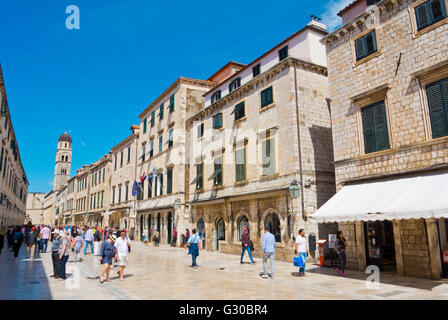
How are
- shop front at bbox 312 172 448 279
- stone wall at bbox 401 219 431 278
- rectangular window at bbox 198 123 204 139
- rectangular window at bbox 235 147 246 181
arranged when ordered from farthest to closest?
rectangular window at bbox 198 123 204 139 → rectangular window at bbox 235 147 246 181 → stone wall at bbox 401 219 431 278 → shop front at bbox 312 172 448 279

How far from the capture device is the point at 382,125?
1177 centimetres

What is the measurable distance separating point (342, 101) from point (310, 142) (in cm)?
372

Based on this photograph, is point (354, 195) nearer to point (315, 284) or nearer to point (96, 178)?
point (315, 284)

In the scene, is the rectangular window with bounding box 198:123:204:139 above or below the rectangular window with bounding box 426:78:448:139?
above

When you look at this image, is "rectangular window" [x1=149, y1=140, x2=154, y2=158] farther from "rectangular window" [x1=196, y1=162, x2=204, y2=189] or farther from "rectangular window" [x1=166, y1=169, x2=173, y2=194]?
"rectangular window" [x1=196, y1=162, x2=204, y2=189]

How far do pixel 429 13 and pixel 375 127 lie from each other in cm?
401

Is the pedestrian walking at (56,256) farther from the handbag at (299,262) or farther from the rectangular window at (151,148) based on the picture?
the rectangular window at (151,148)

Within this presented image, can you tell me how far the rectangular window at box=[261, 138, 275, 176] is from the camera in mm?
17484

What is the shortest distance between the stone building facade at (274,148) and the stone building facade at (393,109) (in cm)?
296

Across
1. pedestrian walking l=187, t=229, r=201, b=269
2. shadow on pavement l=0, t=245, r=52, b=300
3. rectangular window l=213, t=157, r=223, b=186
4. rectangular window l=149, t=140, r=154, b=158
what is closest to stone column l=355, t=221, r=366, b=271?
pedestrian walking l=187, t=229, r=201, b=269

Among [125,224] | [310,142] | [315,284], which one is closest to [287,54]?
[310,142]

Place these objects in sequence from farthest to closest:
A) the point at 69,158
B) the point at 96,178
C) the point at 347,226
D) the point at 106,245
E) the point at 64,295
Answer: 1. the point at 69,158
2. the point at 96,178
3. the point at 347,226
4. the point at 106,245
5. the point at 64,295

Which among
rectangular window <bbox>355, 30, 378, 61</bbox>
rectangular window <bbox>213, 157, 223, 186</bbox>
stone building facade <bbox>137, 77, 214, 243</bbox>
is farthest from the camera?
stone building facade <bbox>137, 77, 214, 243</bbox>

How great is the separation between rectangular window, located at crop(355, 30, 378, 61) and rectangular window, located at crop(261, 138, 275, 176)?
6.30 metres
